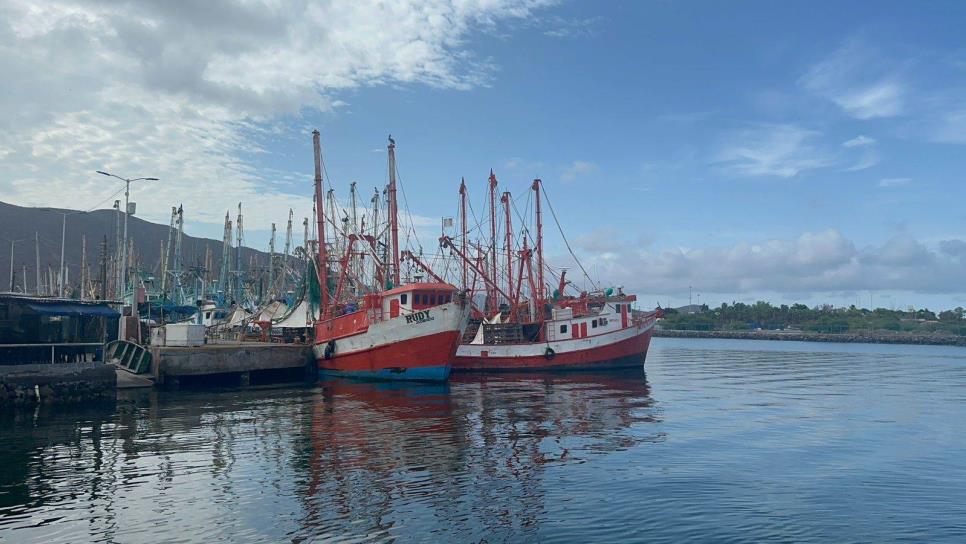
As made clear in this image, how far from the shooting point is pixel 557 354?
55.0 m

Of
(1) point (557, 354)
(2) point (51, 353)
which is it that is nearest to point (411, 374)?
(1) point (557, 354)

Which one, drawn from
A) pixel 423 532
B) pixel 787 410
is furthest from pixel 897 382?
pixel 423 532

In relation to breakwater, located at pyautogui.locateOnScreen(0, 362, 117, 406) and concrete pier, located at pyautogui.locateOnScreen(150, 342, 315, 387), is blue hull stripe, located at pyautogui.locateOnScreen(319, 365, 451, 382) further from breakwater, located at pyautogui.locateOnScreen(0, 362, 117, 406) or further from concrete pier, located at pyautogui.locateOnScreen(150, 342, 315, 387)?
breakwater, located at pyautogui.locateOnScreen(0, 362, 117, 406)

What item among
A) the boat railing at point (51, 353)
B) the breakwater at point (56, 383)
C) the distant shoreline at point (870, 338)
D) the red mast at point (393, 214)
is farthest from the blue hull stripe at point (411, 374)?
the distant shoreline at point (870, 338)

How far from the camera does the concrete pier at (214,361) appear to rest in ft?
123

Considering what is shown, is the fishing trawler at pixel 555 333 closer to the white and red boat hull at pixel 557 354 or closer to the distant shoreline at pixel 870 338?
the white and red boat hull at pixel 557 354

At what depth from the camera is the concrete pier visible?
123 feet

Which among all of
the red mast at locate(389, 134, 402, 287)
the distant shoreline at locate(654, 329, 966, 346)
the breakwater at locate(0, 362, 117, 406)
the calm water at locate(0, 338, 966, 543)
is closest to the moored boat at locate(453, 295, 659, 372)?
the red mast at locate(389, 134, 402, 287)

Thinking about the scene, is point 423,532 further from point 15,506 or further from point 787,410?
point 787,410

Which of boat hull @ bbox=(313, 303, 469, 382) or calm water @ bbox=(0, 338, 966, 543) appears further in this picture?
boat hull @ bbox=(313, 303, 469, 382)

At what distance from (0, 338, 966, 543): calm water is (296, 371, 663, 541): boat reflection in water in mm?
88

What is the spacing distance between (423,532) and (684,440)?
43.4 feet

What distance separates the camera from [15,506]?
A: 1459cm

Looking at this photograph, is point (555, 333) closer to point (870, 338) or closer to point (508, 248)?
point (508, 248)
